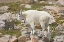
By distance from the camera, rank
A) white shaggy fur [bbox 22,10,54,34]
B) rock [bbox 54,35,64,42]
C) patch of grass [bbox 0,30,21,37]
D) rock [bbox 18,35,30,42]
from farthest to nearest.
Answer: patch of grass [bbox 0,30,21,37] < white shaggy fur [bbox 22,10,54,34] < rock [bbox 18,35,30,42] < rock [bbox 54,35,64,42]

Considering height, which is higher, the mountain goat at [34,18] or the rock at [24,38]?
the mountain goat at [34,18]

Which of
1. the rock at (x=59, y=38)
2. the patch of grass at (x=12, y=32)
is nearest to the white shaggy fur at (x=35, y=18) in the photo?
the patch of grass at (x=12, y=32)

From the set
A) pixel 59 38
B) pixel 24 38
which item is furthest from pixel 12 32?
pixel 59 38

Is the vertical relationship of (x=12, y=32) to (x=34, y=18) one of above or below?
below

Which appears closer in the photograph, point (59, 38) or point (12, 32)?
point (59, 38)

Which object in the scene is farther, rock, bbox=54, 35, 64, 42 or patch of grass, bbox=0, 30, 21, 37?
patch of grass, bbox=0, 30, 21, 37

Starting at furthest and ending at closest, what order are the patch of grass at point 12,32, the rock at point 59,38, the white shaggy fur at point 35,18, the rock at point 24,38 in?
the patch of grass at point 12,32, the white shaggy fur at point 35,18, the rock at point 24,38, the rock at point 59,38

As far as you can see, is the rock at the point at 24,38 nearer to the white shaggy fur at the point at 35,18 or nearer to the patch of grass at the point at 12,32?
the white shaggy fur at the point at 35,18

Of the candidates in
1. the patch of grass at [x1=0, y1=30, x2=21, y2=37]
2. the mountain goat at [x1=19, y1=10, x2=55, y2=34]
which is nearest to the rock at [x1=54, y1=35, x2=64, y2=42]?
the mountain goat at [x1=19, y1=10, x2=55, y2=34]

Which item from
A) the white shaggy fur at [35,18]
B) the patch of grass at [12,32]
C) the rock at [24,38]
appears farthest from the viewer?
the patch of grass at [12,32]

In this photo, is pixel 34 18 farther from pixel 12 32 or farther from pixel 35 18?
pixel 12 32

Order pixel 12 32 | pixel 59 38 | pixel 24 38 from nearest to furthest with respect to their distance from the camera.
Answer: pixel 59 38 → pixel 24 38 → pixel 12 32

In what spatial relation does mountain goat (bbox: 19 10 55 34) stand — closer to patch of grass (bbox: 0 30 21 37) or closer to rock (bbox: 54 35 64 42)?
patch of grass (bbox: 0 30 21 37)

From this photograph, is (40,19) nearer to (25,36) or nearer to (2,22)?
(25,36)
